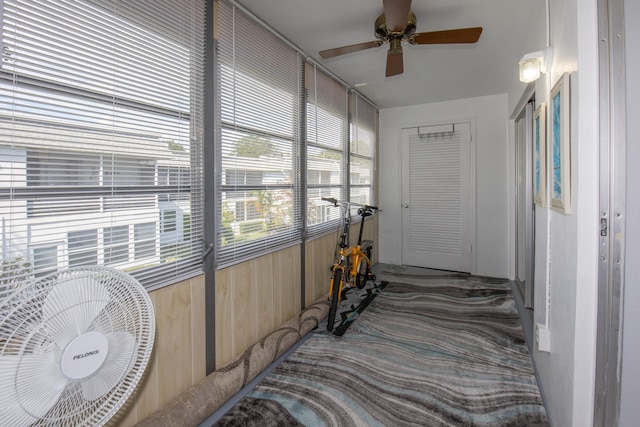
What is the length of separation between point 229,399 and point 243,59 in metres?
2.21

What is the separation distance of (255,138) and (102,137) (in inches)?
42.2

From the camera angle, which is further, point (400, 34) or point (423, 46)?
point (423, 46)

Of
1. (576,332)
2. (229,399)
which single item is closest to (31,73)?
(229,399)

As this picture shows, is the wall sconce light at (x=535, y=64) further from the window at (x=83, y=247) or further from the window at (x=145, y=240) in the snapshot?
the window at (x=83, y=247)

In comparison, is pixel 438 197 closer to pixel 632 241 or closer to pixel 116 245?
pixel 632 241

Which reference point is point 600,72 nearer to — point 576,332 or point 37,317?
point 576,332

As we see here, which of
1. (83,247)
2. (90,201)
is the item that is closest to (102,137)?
(90,201)

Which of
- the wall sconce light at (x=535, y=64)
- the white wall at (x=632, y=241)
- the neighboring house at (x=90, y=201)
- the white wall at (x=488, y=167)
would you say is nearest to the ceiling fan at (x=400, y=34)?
the wall sconce light at (x=535, y=64)

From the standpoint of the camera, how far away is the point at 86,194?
137 cm

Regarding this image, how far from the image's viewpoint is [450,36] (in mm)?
2094

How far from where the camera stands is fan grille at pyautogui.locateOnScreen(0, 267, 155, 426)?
0.76 m

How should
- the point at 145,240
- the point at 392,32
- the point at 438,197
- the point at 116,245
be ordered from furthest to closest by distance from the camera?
1. the point at 438,197
2. the point at 392,32
3. the point at 145,240
4. the point at 116,245

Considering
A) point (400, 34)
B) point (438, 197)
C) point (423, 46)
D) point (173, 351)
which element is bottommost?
point (173, 351)

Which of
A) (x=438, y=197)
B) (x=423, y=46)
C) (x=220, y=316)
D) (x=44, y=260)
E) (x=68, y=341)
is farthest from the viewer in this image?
(x=438, y=197)
